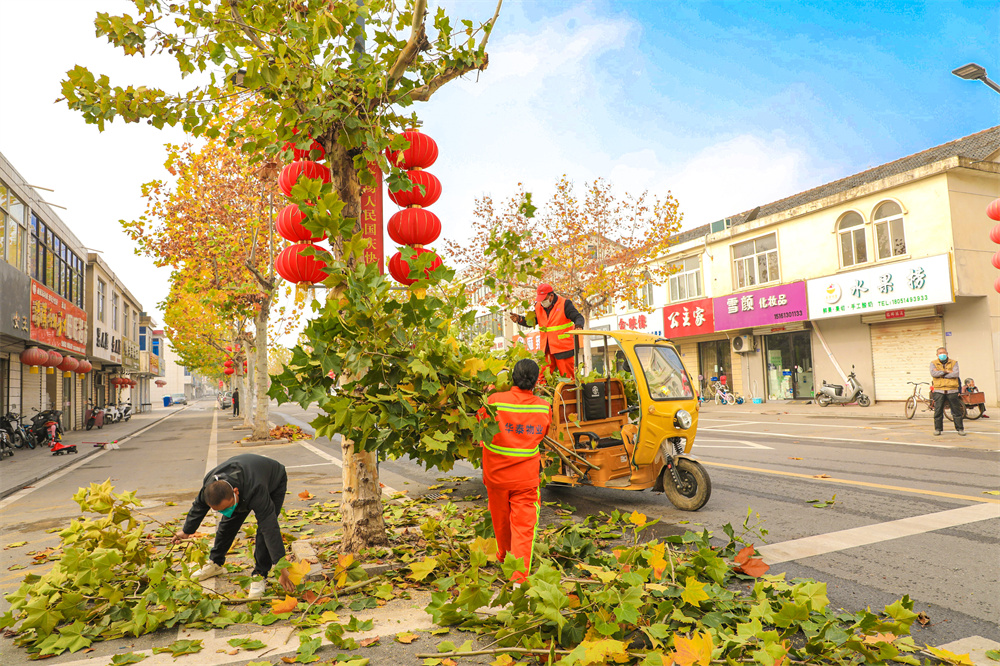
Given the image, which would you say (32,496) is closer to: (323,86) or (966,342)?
(323,86)

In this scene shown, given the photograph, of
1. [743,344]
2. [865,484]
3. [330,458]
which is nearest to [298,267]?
[865,484]

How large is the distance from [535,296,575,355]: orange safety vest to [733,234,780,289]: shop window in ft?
67.8

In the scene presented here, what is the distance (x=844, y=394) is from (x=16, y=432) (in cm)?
2682

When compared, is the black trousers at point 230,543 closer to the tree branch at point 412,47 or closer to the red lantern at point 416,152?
the red lantern at point 416,152

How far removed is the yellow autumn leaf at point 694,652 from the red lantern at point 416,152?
14.0 feet

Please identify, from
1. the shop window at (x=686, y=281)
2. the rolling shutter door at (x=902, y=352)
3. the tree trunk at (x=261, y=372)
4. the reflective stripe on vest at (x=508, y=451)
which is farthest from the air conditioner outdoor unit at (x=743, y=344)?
the reflective stripe on vest at (x=508, y=451)

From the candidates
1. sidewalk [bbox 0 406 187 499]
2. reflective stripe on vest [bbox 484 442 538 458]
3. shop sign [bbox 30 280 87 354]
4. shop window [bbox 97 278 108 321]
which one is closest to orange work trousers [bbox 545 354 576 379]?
reflective stripe on vest [bbox 484 442 538 458]

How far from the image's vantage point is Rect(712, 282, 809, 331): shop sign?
2316 cm

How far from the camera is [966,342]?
18.5 metres

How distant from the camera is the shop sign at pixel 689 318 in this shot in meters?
27.6

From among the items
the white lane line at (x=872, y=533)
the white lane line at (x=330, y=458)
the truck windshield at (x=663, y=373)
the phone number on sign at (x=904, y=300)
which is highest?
the phone number on sign at (x=904, y=300)

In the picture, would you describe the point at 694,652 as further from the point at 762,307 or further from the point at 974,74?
the point at 762,307

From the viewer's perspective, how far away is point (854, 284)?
20969 millimetres

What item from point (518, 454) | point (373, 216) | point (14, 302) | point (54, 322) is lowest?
point (518, 454)
